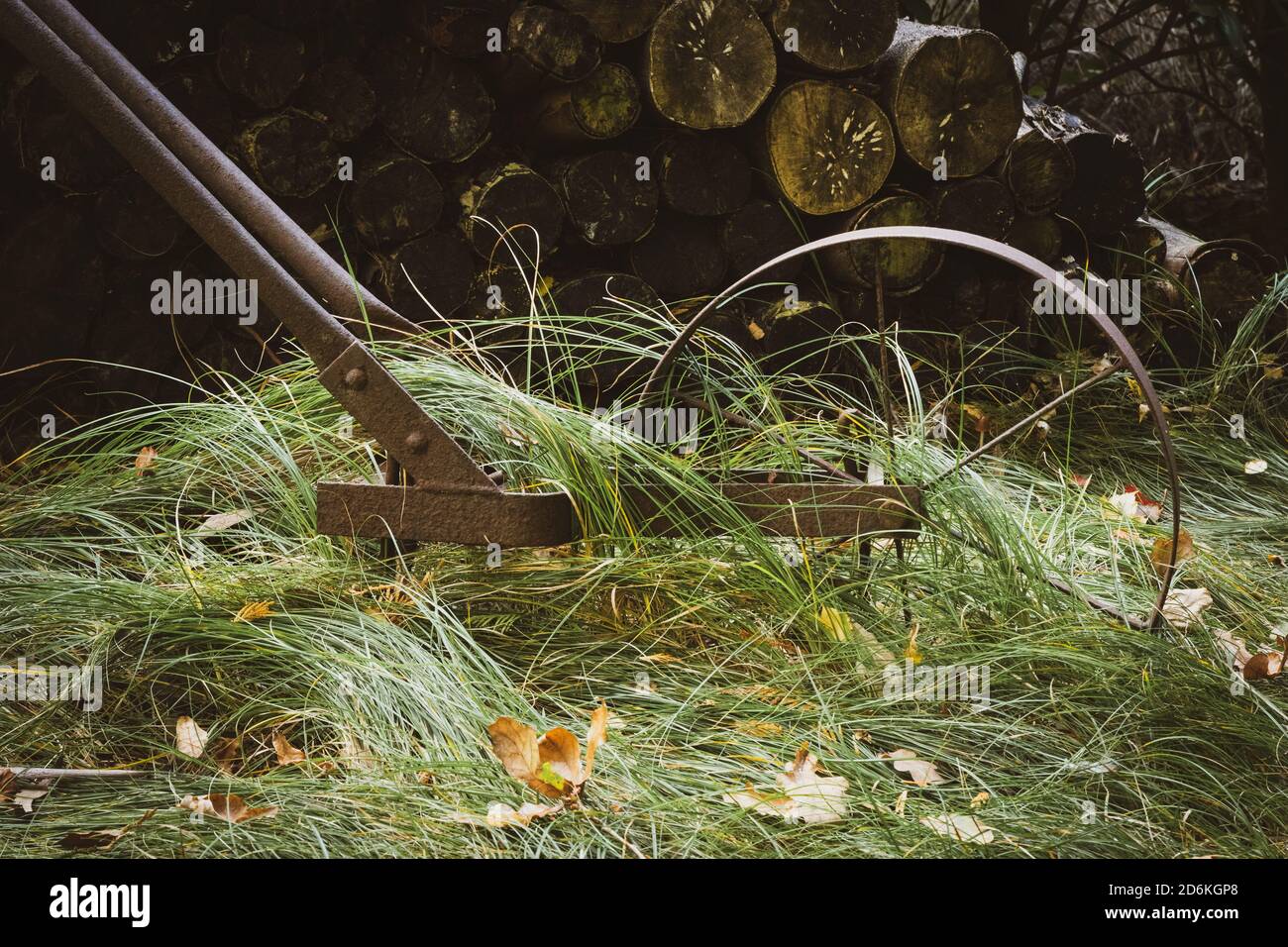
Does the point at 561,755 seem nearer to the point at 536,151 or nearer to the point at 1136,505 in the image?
the point at 1136,505

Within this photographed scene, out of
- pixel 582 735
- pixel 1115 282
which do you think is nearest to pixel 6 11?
pixel 582 735

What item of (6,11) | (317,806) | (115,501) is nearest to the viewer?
(317,806)

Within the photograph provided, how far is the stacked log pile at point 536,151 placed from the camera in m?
2.60

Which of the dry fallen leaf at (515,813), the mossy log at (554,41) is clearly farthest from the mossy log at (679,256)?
the dry fallen leaf at (515,813)

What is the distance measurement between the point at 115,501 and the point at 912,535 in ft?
5.09

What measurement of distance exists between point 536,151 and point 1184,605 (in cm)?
193

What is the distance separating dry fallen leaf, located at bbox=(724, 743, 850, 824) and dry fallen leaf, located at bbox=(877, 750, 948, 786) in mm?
107

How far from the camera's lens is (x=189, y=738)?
1.51 m

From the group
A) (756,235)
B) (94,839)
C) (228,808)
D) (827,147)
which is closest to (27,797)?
(94,839)

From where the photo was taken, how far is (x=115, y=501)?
84.1 inches

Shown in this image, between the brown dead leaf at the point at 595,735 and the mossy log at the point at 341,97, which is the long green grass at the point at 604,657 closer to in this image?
the brown dead leaf at the point at 595,735

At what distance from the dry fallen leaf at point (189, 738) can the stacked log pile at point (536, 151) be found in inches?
54.7

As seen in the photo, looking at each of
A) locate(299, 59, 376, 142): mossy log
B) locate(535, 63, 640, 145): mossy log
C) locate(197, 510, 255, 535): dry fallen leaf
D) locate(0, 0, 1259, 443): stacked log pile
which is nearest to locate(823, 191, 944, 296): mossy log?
locate(0, 0, 1259, 443): stacked log pile
